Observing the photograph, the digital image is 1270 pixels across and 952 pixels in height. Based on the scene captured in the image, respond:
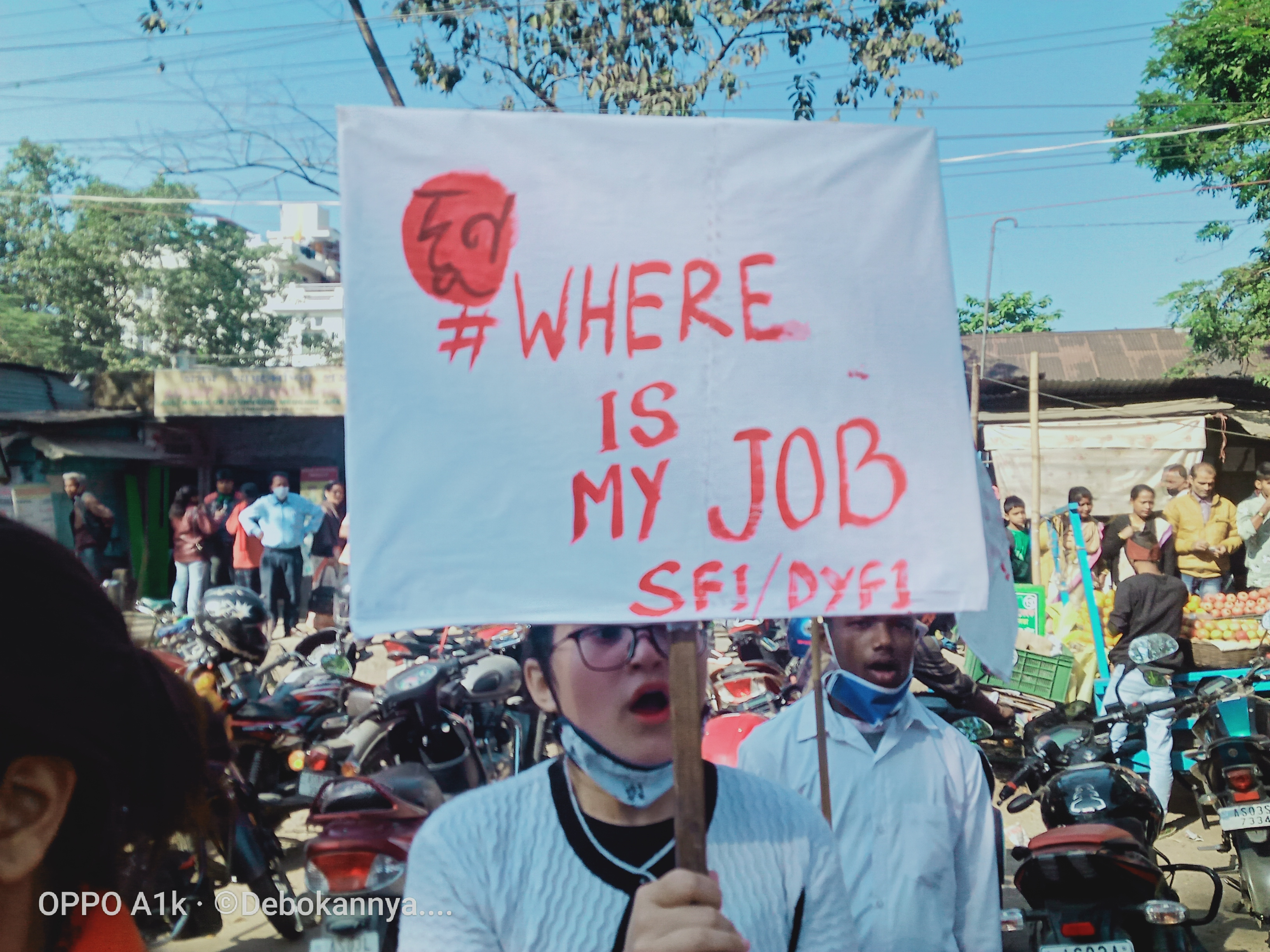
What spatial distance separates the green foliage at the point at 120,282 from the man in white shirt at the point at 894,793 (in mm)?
27016

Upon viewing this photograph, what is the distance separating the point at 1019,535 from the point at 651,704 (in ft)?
30.0

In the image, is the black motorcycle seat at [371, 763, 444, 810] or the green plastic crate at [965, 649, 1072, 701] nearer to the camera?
the black motorcycle seat at [371, 763, 444, 810]

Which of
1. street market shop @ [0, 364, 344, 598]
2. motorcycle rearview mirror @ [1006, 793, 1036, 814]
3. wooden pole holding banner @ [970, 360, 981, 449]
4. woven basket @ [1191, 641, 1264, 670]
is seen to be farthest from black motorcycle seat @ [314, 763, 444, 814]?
street market shop @ [0, 364, 344, 598]

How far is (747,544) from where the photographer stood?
155cm

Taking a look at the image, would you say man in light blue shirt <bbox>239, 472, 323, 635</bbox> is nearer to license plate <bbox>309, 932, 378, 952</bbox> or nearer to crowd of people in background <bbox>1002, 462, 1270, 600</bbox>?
crowd of people in background <bbox>1002, 462, 1270, 600</bbox>

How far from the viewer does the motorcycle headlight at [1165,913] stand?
3156 millimetres

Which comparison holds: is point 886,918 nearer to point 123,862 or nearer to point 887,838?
point 887,838

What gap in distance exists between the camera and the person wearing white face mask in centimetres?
155

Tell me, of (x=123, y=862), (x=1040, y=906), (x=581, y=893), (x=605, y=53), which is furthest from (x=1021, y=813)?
(x=605, y=53)

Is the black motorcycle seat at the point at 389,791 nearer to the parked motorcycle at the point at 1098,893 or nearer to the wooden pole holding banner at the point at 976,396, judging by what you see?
the parked motorcycle at the point at 1098,893

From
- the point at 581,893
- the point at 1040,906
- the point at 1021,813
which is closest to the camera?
the point at 581,893

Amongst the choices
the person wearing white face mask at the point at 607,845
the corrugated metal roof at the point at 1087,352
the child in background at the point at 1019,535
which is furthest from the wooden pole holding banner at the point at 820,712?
the corrugated metal roof at the point at 1087,352

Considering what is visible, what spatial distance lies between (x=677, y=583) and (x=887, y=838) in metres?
1.11

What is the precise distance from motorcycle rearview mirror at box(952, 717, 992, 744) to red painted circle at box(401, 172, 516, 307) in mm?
3473
